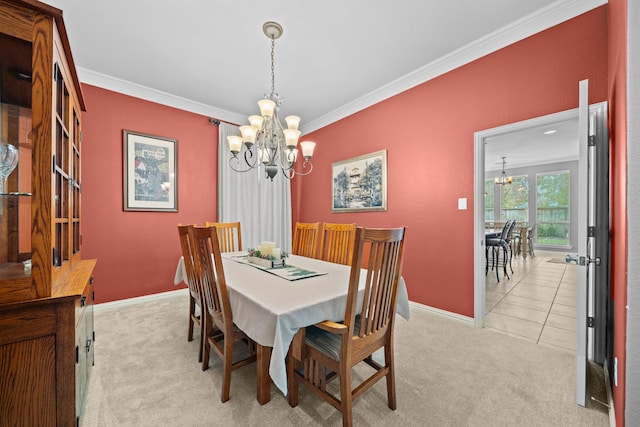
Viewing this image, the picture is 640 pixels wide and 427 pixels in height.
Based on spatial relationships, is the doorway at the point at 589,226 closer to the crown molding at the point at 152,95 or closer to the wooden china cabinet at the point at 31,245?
the wooden china cabinet at the point at 31,245

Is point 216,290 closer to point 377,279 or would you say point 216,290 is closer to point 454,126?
point 377,279

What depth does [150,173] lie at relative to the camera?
11.2 ft

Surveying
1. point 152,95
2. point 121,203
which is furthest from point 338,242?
point 152,95

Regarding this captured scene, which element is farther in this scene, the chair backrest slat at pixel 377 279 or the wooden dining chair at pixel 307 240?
the wooden dining chair at pixel 307 240

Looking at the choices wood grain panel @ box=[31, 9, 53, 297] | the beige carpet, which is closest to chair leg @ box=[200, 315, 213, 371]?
the beige carpet

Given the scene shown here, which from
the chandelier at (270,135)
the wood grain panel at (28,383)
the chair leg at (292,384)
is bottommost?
the chair leg at (292,384)

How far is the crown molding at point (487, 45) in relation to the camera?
6.61ft

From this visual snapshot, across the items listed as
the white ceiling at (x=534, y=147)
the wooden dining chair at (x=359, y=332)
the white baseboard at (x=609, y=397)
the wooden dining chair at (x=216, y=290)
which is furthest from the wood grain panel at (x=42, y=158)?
the white ceiling at (x=534, y=147)

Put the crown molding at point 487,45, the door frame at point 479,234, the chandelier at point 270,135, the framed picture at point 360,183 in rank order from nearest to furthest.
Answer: the crown molding at point 487,45, the chandelier at point 270,135, the door frame at point 479,234, the framed picture at point 360,183

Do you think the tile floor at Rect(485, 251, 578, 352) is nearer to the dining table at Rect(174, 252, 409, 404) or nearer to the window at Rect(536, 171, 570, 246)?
the dining table at Rect(174, 252, 409, 404)

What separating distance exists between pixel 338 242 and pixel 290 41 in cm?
195

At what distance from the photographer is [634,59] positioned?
0.83 meters

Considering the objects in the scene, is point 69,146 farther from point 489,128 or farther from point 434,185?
point 489,128

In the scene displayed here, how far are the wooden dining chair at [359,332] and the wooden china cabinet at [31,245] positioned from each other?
0.98 metres
